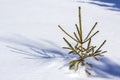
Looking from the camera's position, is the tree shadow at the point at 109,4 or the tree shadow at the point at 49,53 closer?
the tree shadow at the point at 49,53

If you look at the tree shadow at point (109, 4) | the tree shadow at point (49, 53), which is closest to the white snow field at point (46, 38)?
the tree shadow at point (49, 53)

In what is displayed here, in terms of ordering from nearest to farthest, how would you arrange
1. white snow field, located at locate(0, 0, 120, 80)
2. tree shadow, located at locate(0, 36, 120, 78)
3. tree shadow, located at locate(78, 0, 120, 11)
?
white snow field, located at locate(0, 0, 120, 80) → tree shadow, located at locate(0, 36, 120, 78) → tree shadow, located at locate(78, 0, 120, 11)

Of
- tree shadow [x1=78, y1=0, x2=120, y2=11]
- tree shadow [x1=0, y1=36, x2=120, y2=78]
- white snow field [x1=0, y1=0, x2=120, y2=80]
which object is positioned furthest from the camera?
tree shadow [x1=78, y1=0, x2=120, y2=11]

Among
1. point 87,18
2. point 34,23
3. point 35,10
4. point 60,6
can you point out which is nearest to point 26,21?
point 34,23

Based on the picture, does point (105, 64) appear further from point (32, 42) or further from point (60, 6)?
Result: point (60, 6)

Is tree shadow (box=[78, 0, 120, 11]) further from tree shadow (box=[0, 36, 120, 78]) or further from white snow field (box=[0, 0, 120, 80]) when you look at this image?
tree shadow (box=[0, 36, 120, 78])

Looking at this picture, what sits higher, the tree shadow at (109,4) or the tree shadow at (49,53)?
the tree shadow at (109,4)

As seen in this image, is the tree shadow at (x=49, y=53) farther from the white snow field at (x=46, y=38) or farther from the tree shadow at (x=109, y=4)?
the tree shadow at (x=109, y=4)

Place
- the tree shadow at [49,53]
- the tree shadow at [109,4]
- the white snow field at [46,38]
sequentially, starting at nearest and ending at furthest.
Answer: the white snow field at [46,38], the tree shadow at [49,53], the tree shadow at [109,4]

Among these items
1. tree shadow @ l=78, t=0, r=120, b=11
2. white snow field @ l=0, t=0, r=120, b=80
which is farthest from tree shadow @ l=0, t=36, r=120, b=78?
tree shadow @ l=78, t=0, r=120, b=11
